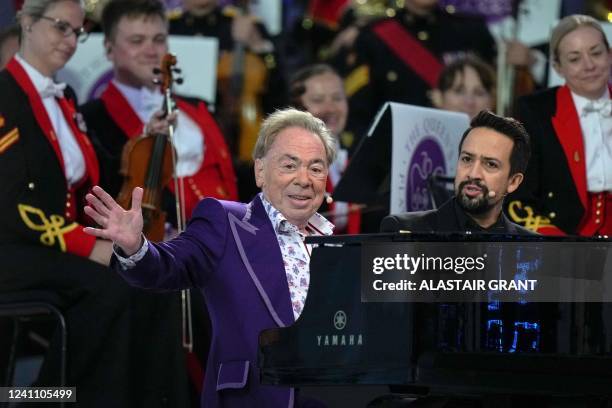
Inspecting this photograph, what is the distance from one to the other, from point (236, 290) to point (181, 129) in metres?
2.46

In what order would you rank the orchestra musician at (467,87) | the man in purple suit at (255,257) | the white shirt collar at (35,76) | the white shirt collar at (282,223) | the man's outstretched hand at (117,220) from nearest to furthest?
the man's outstretched hand at (117,220), the man in purple suit at (255,257), the white shirt collar at (282,223), the white shirt collar at (35,76), the orchestra musician at (467,87)

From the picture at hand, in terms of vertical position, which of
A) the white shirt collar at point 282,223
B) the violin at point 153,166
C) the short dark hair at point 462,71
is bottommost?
the white shirt collar at point 282,223

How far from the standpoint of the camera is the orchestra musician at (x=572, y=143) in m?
5.91

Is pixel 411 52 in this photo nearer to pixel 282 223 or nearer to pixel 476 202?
pixel 476 202

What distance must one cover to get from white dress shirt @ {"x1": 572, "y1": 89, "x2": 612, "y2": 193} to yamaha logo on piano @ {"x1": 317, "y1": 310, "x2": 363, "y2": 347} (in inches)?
98.3

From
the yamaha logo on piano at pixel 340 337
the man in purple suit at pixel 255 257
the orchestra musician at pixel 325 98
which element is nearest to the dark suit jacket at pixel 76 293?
the man in purple suit at pixel 255 257

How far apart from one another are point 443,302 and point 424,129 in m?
2.53

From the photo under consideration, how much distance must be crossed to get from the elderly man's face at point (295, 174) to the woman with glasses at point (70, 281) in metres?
1.40

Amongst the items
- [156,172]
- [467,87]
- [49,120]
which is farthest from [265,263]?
[467,87]

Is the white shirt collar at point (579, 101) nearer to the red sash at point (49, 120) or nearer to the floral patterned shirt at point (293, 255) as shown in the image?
the floral patterned shirt at point (293, 255)

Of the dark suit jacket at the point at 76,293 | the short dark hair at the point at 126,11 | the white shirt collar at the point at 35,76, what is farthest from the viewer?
the short dark hair at the point at 126,11

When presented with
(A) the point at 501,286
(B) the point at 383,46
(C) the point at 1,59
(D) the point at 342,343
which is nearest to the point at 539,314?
(A) the point at 501,286

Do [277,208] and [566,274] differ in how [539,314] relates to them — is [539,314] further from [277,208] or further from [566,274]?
[277,208]

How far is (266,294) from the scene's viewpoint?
4.27 meters
